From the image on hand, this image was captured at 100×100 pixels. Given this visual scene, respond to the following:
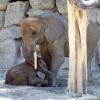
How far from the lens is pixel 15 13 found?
11.1 meters

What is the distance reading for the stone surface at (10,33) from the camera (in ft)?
35.6

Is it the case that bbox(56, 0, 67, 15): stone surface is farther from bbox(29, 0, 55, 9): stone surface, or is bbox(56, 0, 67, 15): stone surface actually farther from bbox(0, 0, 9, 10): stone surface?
bbox(0, 0, 9, 10): stone surface

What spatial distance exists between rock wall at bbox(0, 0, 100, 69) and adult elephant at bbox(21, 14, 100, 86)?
310cm

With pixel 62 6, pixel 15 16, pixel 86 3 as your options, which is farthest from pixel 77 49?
pixel 15 16

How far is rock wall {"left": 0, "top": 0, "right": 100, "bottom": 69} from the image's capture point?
1053 cm

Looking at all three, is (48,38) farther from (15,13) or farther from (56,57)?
(15,13)

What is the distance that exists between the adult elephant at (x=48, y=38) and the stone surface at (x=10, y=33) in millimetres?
3481

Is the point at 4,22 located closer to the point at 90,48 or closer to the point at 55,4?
the point at 55,4

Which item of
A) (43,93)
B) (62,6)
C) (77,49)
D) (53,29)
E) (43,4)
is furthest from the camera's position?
(43,4)

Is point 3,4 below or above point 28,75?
above

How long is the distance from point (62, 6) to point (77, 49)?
4.75 meters

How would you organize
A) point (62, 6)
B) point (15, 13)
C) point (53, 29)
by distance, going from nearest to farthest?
point (53, 29), point (62, 6), point (15, 13)

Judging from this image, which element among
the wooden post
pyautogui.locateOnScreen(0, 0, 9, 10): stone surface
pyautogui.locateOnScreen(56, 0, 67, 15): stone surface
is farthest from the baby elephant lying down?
pyautogui.locateOnScreen(0, 0, 9, 10): stone surface

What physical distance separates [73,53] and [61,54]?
3.99 feet
